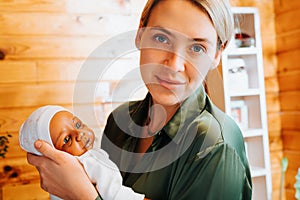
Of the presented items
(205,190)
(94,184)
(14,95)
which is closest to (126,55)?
(14,95)

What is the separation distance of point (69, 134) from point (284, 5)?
166cm

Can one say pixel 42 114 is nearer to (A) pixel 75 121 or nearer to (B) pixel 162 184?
(A) pixel 75 121

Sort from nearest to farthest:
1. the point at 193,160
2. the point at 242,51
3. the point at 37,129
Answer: the point at 193,160, the point at 37,129, the point at 242,51

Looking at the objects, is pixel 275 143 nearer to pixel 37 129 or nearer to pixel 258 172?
pixel 258 172

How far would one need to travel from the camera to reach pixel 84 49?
1.82 m

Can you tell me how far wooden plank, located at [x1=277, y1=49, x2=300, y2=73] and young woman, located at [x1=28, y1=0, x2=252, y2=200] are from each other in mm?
1396

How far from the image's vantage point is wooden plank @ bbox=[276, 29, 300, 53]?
2137 millimetres

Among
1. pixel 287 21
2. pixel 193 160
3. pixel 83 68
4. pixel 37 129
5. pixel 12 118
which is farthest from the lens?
pixel 287 21

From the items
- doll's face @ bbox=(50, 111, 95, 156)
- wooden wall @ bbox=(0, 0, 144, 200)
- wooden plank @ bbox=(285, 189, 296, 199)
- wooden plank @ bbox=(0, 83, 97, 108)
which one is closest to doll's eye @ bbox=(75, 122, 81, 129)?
doll's face @ bbox=(50, 111, 95, 156)

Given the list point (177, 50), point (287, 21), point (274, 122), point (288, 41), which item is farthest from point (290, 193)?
point (177, 50)

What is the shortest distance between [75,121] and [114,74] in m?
0.87

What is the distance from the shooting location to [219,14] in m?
0.82

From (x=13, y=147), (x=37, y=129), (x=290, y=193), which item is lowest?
(x=290, y=193)

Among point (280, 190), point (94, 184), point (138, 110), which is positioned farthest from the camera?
point (280, 190)
